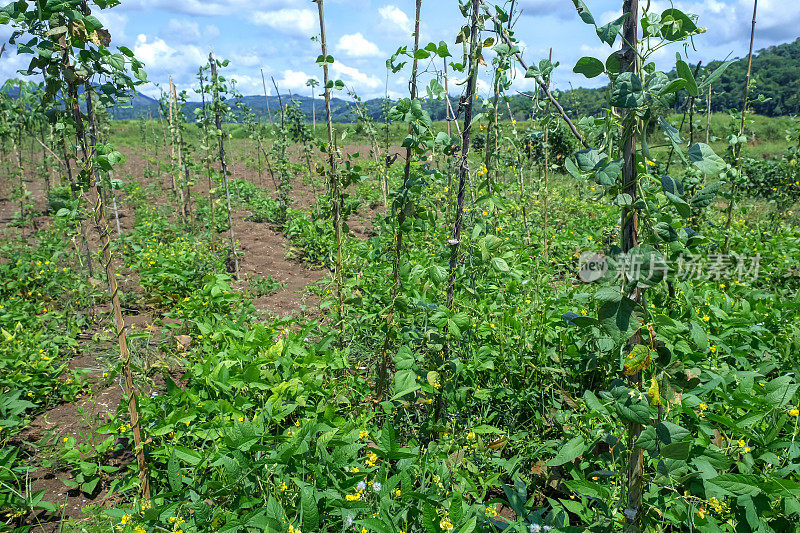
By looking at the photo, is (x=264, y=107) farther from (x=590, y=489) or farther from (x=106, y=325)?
(x=590, y=489)

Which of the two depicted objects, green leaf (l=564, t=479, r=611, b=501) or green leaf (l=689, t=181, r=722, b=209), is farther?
green leaf (l=564, t=479, r=611, b=501)

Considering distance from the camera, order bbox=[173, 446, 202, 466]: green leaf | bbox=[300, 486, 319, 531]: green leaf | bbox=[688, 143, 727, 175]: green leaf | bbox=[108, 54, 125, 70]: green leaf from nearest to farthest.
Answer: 1. bbox=[688, 143, 727, 175]: green leaf
2. bbox=[300, 486, 319, 531]: green leaf
3. bbox=[108, 54, 125, 70]: green leaf
4. bbox=[173, 446, 202, 466]: green leaf

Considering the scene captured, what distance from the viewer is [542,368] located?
8.98ft

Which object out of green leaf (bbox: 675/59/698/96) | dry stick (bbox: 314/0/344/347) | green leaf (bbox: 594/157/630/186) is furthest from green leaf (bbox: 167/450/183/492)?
green leaf (bbox: 675/59/698/96)

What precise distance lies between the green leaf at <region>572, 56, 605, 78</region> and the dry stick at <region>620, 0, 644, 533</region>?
7 cm

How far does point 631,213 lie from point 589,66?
0.43m

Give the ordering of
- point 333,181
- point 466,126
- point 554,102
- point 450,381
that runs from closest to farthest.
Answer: point 554,102, point 466,126, point 450,381, point 333,181

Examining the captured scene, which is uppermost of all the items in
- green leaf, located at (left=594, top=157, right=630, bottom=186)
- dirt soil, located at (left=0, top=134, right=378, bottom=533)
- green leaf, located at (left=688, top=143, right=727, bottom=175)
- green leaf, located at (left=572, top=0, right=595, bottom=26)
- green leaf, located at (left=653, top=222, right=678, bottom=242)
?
green leaf, located at (left=572, top=0, right=595, bottom=26)

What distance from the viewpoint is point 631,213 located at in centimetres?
133

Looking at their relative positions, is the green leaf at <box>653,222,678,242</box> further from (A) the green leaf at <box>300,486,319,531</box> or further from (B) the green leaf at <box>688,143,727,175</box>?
(A) the green leaf at <box>300,486,319,531</box>

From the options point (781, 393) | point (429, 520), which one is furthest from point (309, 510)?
point (781, 393)

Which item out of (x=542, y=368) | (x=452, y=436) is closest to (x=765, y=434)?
(x=542, y=368)

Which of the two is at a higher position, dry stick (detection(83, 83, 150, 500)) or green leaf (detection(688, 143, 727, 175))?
green leaf (detection(688, 143, 727, 175))

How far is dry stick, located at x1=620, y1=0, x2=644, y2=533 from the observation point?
122 centimetres
